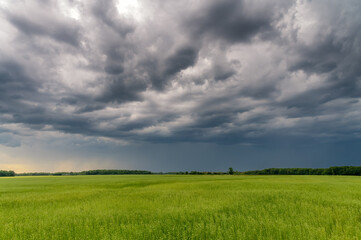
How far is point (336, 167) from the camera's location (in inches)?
4587

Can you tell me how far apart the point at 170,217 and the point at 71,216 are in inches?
222

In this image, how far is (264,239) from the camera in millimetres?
7023

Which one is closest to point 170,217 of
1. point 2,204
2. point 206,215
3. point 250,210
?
point 206,215

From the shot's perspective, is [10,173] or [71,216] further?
[10,173]

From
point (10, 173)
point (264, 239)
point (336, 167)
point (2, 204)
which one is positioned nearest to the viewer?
point (264, 239)

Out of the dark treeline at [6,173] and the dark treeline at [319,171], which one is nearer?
the dark treeline at [319,171]

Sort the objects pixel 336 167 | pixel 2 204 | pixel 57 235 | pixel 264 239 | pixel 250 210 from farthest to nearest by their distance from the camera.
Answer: pixel 336 167, pixel 2 204, pixel 250 210, pixel 57 235, pixel 264 239

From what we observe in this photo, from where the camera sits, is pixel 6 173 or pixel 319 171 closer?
pixel 319 171

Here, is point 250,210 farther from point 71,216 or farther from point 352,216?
point 71,216

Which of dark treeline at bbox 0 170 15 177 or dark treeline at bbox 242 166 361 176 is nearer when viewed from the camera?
dark treeline at bbox 242 166 361 176

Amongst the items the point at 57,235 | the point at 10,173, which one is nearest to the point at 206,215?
the point at 57,235

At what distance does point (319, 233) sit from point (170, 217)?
6253 millimetres

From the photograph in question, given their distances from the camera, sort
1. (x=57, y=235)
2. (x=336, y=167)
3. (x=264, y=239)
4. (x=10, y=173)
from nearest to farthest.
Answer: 1. (x=264, y=239)
2. (x=57, y=235)
3. (x=336, y=167)
4. (x=10, y=173)

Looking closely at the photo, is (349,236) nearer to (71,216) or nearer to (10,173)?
(71,216)
